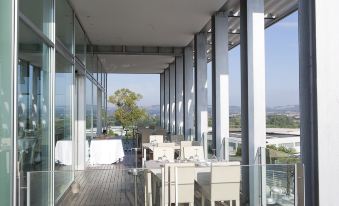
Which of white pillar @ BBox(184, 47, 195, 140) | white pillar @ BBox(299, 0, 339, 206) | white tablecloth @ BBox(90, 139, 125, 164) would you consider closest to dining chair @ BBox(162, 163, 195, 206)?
white pillar @ BBox(299, 0, 339, 206)

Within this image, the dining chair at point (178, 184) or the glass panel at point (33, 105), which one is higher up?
the glass panel at point (33, 105)

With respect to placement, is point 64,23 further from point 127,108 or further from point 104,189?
point 127,108

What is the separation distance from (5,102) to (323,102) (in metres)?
3.08

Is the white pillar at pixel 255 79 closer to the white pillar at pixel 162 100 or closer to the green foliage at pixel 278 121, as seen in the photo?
the green foliage at pixel 278 121

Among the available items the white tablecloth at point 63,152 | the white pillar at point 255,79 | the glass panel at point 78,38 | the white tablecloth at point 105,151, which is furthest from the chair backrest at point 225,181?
the white tablecloth at point 105,151

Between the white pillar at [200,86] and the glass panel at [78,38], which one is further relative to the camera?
the white pillar at [200,86]

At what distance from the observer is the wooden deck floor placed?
4.15 meters

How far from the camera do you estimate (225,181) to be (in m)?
4.32

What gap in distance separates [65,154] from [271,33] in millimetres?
5075

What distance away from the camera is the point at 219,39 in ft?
26.0

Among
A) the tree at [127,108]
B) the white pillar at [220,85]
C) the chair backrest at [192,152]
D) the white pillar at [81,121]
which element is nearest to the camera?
the chair backrest at [192,152]

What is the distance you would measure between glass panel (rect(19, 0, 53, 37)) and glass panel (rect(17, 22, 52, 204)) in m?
0.17

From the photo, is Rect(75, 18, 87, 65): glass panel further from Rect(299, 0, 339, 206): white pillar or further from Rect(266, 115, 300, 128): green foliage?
Rect(299, 0, 339, 206): white pillar

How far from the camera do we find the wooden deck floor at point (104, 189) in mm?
4152
